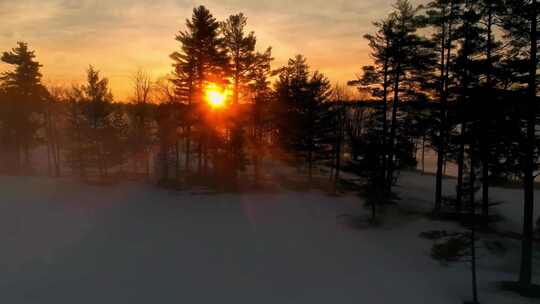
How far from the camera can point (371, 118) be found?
24.5 meters

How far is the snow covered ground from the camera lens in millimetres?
12875

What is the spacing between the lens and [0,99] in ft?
119

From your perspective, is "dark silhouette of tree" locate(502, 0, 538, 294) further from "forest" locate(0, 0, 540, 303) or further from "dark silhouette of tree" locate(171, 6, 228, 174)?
"dark silhouette of tree" locate(171, 6, 228, 174)

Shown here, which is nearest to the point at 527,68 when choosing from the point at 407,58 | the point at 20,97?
the point at 407,58

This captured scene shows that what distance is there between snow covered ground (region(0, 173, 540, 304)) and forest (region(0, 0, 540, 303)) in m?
1.77

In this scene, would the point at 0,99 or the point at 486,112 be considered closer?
the point at 486,112

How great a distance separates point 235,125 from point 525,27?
20363 mm

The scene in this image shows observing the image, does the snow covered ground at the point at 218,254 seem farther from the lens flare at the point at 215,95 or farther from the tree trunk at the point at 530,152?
the lens flare at the point at 215,95

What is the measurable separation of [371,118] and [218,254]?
15.1 meters

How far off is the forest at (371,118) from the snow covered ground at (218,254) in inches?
69.7

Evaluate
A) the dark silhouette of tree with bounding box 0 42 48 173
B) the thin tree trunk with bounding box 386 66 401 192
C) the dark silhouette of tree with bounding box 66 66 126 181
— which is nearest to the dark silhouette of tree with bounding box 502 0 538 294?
the thin tree trunk with bounding box 386 66 401 192

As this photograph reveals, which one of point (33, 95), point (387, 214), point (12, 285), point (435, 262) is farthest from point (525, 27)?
point (33, 95)

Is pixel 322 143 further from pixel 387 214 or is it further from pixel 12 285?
pixel 12 285

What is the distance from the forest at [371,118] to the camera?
43.7 feet
